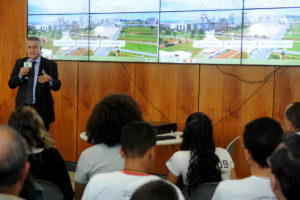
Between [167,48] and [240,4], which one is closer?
[240,4]

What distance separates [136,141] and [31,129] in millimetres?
845

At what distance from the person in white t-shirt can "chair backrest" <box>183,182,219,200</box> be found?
1.23 feet

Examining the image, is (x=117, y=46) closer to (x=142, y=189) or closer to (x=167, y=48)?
(x=167, y=48)

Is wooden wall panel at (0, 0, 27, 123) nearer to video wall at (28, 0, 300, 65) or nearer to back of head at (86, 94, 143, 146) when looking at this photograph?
video wall at (28, 0, 300, 65)

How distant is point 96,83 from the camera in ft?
18.3

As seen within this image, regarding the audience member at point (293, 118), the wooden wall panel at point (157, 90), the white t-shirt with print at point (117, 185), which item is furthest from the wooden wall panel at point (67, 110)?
the white t-shirt with print at point (117, 185)

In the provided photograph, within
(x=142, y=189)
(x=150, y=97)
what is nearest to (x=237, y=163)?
(x=150, y=97)

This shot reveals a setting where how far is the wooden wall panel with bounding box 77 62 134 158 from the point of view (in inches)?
212

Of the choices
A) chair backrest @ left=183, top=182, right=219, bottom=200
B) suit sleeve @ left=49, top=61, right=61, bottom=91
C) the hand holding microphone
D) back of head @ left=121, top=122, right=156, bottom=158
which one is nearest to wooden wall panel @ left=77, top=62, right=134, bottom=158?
suit sleeve @ left=49, top=61, right=61, bottom=91

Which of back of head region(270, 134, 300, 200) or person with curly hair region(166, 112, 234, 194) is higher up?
back of head region(270, 134, 300, 200)

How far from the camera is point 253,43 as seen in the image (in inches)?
182

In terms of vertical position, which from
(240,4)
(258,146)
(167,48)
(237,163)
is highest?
(240,4)

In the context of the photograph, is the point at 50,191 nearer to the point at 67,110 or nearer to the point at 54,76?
the point at 54,76

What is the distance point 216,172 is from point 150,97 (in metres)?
2.54
